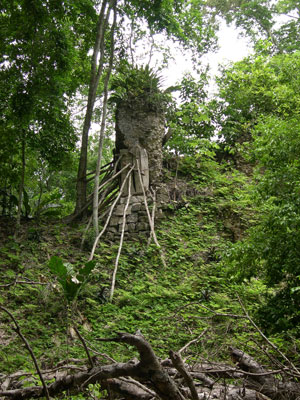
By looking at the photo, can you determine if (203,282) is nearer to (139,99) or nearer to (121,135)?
(121,135)

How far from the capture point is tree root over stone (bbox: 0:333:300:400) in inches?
71.1

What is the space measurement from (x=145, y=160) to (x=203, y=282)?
3.66m

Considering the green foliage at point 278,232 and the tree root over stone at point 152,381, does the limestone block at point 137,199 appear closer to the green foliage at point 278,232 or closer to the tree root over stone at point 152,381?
the green foliage at point 278,232

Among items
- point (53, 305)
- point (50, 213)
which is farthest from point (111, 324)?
point (50, 213)

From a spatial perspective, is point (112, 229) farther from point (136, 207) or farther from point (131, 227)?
point (136, 207)

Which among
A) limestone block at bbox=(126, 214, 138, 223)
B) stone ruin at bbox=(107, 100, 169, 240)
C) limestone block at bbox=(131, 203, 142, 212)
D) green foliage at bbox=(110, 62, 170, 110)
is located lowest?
limestone block at bbox=(126, 214, 138, 223)

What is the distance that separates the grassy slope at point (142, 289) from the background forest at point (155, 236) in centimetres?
3

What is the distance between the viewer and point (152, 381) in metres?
1.82

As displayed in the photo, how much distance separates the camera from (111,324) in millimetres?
5410

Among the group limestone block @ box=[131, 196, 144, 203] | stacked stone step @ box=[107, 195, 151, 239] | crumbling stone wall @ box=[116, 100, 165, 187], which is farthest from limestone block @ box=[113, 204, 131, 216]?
crumbling stone wall @ box=[116, 100, 165, 187]

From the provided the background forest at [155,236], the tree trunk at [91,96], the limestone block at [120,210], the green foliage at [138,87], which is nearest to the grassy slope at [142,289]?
the background forest at [155,236]

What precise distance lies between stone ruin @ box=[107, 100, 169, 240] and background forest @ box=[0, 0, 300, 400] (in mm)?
294

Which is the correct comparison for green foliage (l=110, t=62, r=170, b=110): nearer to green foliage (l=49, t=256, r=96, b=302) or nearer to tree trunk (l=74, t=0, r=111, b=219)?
tree trunk (l=74, t=0, r=111, b=219)

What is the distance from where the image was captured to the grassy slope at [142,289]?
15.4ft
